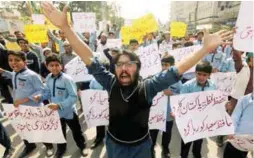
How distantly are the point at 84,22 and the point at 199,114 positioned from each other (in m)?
6.25

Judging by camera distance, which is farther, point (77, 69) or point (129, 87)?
point (77, 69)

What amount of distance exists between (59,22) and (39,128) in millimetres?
1883

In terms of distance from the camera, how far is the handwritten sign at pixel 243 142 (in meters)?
2.38

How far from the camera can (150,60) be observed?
449cm

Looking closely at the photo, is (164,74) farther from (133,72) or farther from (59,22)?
(59,22)

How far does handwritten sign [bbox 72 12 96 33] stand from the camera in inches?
323

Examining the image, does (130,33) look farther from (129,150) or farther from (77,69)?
(129,150)

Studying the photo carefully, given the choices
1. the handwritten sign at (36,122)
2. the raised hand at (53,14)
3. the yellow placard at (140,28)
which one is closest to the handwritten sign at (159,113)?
the handwritten sign at (36,122)

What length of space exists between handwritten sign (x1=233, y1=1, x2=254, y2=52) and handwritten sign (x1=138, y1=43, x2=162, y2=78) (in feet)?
8.03

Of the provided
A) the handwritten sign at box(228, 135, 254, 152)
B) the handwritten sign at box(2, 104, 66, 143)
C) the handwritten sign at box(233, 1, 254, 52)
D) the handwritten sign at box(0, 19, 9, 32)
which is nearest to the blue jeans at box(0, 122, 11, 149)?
the handwritten sign at box(2, 104, 66, 143)

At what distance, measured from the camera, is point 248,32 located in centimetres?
192

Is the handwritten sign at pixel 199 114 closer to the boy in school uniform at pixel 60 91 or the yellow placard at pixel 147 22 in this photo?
the boy in school uniform at pixel 60 91

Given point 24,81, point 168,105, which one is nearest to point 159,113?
point 168,105

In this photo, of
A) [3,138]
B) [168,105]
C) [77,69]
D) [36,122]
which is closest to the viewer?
[36,122]
